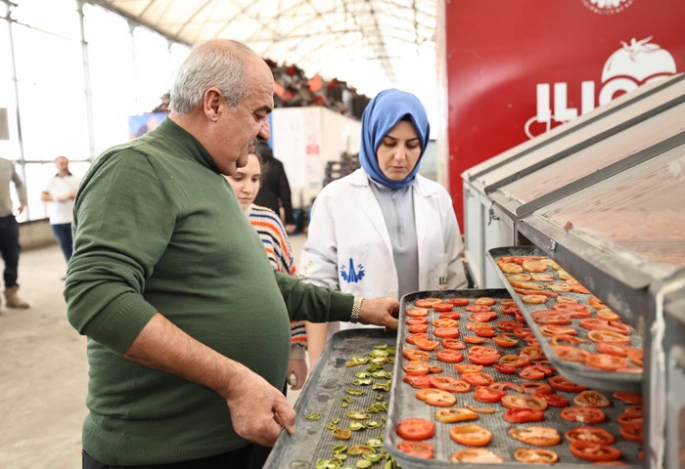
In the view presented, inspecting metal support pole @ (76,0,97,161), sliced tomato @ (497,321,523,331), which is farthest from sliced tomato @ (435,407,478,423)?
metal support pole @ (76,0,97,161)

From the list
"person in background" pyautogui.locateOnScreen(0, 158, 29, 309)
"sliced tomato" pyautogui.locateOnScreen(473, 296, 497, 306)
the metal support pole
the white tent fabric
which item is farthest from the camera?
the white tent fabric

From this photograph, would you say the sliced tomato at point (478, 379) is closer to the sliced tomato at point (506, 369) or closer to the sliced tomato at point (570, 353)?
the sliced tomato at point (506, 369)

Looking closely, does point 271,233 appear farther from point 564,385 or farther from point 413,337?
point 564,385

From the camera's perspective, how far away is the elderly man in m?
→ 1.32

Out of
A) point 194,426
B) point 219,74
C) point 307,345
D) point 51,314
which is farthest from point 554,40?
point 51,314

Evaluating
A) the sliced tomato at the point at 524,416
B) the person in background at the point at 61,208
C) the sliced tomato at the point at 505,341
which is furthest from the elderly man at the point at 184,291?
the person in background at the point at 61,208

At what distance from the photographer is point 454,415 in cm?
125

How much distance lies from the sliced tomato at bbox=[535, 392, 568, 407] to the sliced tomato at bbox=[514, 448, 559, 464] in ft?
0.82

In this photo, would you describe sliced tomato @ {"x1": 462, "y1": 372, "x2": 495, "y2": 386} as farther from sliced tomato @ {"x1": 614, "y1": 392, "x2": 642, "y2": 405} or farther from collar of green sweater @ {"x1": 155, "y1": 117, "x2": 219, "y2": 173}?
collar of green sweater @ {"x1": 155, "y1": 117, "x2": 219, "y2": 173}

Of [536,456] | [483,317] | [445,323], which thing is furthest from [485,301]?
[536,456]

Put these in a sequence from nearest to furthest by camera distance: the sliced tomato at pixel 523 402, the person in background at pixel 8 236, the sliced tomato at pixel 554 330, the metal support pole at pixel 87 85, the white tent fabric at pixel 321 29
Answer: the sliced tomato at pixel 554 330
the sliced tomato at pixel 523 402
the person in background at pixel 8 236
the metal support pole at pixel 87 85
the white tent fabric at pixel 321 29

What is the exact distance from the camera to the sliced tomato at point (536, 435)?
1114 mm

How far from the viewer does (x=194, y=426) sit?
5.18 feet

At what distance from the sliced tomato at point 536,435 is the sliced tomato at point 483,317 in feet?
2.33
